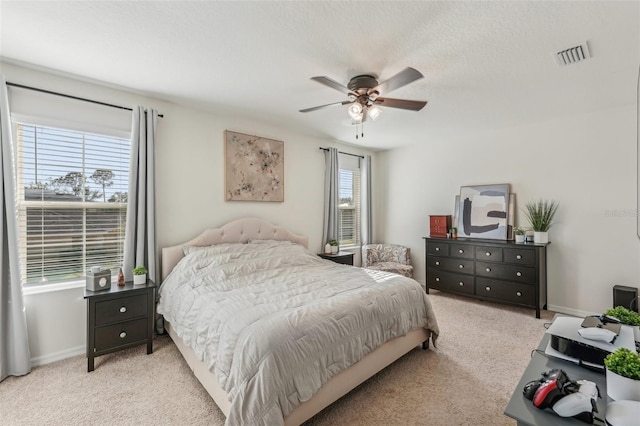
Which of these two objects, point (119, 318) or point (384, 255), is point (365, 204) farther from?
point (119, 318)

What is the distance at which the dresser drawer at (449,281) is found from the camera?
4.35 metres

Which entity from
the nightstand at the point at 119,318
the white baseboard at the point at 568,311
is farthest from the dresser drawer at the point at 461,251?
the nightstand at the point at 119,318

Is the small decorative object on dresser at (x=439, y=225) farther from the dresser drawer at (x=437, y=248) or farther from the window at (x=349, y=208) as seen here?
the window at (x=349, y=208)

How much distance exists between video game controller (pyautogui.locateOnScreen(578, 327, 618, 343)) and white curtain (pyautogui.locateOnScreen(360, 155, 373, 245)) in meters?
4.14

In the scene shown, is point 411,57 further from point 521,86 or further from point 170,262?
point 170,262

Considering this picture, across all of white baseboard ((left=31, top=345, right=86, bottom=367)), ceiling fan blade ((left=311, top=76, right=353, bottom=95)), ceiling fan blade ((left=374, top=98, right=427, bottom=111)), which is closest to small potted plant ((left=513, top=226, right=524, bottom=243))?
ceiling fan blade ((left=374, top=98, right=427, bottom=111))

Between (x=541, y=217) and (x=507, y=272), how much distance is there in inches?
Result: 34.5

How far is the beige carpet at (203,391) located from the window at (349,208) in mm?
2814

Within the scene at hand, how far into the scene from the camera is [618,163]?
139 inches

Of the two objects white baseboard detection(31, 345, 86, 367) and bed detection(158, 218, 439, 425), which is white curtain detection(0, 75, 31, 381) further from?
bed detection(158, 218, 439, 425)

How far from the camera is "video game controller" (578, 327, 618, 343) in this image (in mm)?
1436

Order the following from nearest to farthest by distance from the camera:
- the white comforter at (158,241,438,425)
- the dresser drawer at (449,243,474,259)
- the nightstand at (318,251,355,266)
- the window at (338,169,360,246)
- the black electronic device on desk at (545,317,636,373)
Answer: the black electronic device on desk at (545,317,636,373) < the white comforter at (158,241,438,425) < the dresser drawer at (449,243,474,259) < the nightstand at (318,251,355,266) < the window at (338,169,360,246)

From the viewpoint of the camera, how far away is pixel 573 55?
2305 millimetres

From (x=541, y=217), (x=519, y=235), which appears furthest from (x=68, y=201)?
(x=541, y=217)
